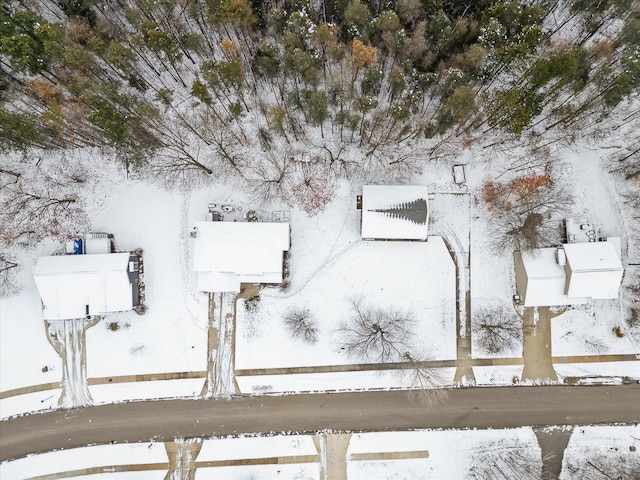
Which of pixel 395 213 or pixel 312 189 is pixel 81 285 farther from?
pixel 395 213

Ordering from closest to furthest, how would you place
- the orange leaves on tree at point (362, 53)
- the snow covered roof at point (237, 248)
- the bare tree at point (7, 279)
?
the orange leaves on tree at point (362, 53) → the snow covered roof at point (237, 248) → the bare tree at point (7, 279)

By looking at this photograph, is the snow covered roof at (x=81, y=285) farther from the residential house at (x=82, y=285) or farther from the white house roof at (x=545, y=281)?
the white house roof at (x=545, y=281)

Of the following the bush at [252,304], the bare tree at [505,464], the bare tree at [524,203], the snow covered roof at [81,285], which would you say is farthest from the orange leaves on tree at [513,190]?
the snow covered roof at [81,285]

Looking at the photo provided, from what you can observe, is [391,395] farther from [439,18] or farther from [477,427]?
[439,18]

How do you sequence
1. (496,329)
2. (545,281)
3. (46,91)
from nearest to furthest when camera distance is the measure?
(46,91) → (545,281) → (496,329)

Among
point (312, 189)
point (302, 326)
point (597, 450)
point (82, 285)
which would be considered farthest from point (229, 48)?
point (597, 450)

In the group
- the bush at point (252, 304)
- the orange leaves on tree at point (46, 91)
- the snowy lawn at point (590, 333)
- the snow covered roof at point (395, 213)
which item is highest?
the orange leaves on tree at point (46, 91)
